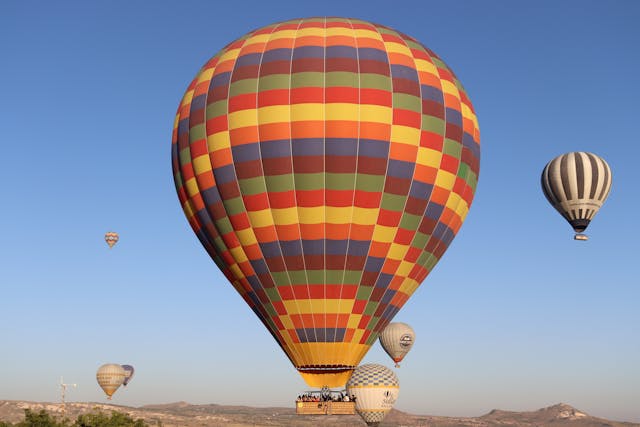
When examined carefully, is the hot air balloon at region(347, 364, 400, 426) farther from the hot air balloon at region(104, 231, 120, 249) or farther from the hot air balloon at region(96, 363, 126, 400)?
the hot air balloon at region(96, 363, 126, 400)

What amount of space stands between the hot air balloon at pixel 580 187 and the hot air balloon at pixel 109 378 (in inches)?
1879

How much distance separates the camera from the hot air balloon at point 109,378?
76.8 meters

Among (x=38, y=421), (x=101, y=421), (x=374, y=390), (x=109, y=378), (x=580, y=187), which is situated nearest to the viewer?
(x=38, y=421)

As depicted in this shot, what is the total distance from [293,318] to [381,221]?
5.16 metres

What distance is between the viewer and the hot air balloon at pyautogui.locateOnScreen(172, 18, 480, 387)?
30625 mm

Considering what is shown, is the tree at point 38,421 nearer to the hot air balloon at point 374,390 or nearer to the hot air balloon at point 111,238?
the hot air balloon at point 374,390

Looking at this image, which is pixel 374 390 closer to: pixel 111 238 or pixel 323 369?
pixel 323 369

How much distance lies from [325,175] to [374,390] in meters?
14.0

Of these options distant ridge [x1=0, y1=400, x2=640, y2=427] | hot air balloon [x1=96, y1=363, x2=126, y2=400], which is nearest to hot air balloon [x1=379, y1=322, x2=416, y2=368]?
hot air balloon [x1=96, y1=363, x2=126, y2=400]

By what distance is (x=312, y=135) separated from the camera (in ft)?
99.9

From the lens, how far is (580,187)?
47531 mm

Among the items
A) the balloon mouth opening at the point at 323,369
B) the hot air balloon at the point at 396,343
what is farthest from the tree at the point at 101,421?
the hot air balloon at the point at 396,343

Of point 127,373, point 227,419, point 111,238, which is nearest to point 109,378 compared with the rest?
point 127,373

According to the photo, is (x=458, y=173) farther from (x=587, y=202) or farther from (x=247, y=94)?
(x=587, y=202)
